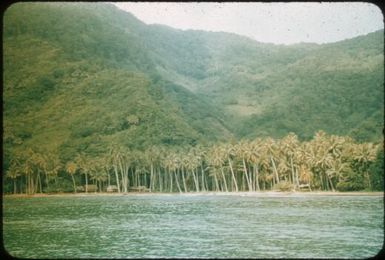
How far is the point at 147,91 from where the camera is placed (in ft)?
317

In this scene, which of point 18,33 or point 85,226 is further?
point 18,33

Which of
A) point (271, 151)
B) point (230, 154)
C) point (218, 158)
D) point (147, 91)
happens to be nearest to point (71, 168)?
point (218, 158)

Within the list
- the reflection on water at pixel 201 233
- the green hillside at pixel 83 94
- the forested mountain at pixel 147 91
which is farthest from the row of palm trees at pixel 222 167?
the reflection on water at pixel 201 233

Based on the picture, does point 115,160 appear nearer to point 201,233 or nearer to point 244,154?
point 244,154

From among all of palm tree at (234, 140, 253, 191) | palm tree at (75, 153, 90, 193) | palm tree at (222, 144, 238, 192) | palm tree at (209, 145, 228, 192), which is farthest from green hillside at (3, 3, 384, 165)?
palm tree at (209, 145, 228, 192)

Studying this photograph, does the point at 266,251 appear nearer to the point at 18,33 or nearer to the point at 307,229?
the point at 307,229

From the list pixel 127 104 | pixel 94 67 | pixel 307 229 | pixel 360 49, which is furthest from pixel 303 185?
pixel 94 67

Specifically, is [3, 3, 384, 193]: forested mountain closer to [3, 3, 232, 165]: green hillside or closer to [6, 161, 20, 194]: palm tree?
[3, 3, 232, 165]: green hillside

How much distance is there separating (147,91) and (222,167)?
41.9 meters

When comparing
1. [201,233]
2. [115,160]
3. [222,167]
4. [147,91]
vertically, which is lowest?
[201,233]

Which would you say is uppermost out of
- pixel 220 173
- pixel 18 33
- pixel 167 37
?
pixel 167 37

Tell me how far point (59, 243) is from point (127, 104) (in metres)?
71.7

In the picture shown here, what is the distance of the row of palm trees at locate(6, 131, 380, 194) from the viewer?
152 ft

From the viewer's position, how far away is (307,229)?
73.4 feet
